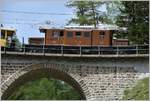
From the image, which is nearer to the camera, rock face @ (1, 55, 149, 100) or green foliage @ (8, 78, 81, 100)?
rock face @ (1, 55, 149, 100)

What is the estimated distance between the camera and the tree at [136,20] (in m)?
40.3

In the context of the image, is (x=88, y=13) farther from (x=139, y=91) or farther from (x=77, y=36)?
(x=139, y=91)

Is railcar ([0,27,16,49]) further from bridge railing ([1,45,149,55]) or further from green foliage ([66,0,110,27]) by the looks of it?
green foliage ([66,0,110,27])

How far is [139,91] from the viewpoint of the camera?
30469mm

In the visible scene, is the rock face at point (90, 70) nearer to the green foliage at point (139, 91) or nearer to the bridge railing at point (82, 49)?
the bridge railing at point (82, 49)

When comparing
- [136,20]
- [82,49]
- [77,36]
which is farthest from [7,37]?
[136,20]

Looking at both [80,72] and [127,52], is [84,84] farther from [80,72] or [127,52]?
[127,52]

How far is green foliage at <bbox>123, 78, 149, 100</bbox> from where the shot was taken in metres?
29.4

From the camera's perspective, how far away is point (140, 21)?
136 ft

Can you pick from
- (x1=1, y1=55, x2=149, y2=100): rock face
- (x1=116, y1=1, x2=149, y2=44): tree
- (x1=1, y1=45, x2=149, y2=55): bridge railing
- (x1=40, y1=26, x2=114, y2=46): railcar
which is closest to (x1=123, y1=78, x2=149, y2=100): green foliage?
(x1=1, y1=55, x2=149, y2=100): rock face

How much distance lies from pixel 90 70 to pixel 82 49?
4.72 feet

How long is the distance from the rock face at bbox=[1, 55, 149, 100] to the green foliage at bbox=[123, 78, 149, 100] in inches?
25.0

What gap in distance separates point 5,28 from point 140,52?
868 centimetres

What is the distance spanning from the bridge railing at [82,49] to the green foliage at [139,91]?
2.12m
